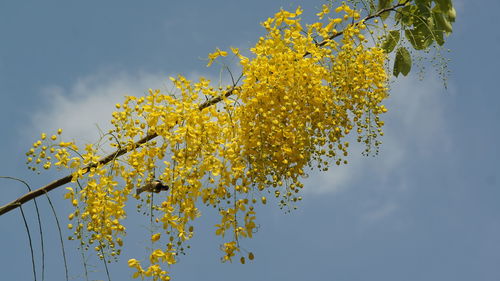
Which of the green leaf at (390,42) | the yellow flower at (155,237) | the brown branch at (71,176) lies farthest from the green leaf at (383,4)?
the yellow flower at (155,237)

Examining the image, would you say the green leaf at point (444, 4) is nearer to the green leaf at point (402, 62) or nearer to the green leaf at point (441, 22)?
the green leaf at point (441, 22)

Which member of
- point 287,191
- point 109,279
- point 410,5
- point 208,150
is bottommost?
point 109,279

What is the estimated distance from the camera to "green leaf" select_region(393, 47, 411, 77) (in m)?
4.39

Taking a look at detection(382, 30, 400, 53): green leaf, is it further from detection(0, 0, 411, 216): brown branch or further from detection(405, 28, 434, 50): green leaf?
detection(0, 0, 411, 216): brown branch

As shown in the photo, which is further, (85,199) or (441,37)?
(441,37)

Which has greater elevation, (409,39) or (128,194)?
(409,39)

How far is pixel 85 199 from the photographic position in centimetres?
352

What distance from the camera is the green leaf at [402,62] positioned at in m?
4.39

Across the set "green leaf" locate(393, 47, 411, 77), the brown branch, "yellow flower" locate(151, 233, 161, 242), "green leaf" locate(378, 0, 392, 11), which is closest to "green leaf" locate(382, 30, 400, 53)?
"green leaf" locate(393, 47, 411, 77)

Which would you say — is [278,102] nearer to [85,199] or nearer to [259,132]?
[259,132]

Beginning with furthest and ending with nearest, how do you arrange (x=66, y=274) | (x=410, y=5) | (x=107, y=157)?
(x=410, y=5), (x=107, y=157), (x=66, y=274)

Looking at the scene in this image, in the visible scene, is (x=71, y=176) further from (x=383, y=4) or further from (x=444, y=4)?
(x=444, y=4)

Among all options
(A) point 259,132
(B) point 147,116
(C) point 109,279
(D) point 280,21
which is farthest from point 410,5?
(C) point 109,279

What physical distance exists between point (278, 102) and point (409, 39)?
118 centimetres
